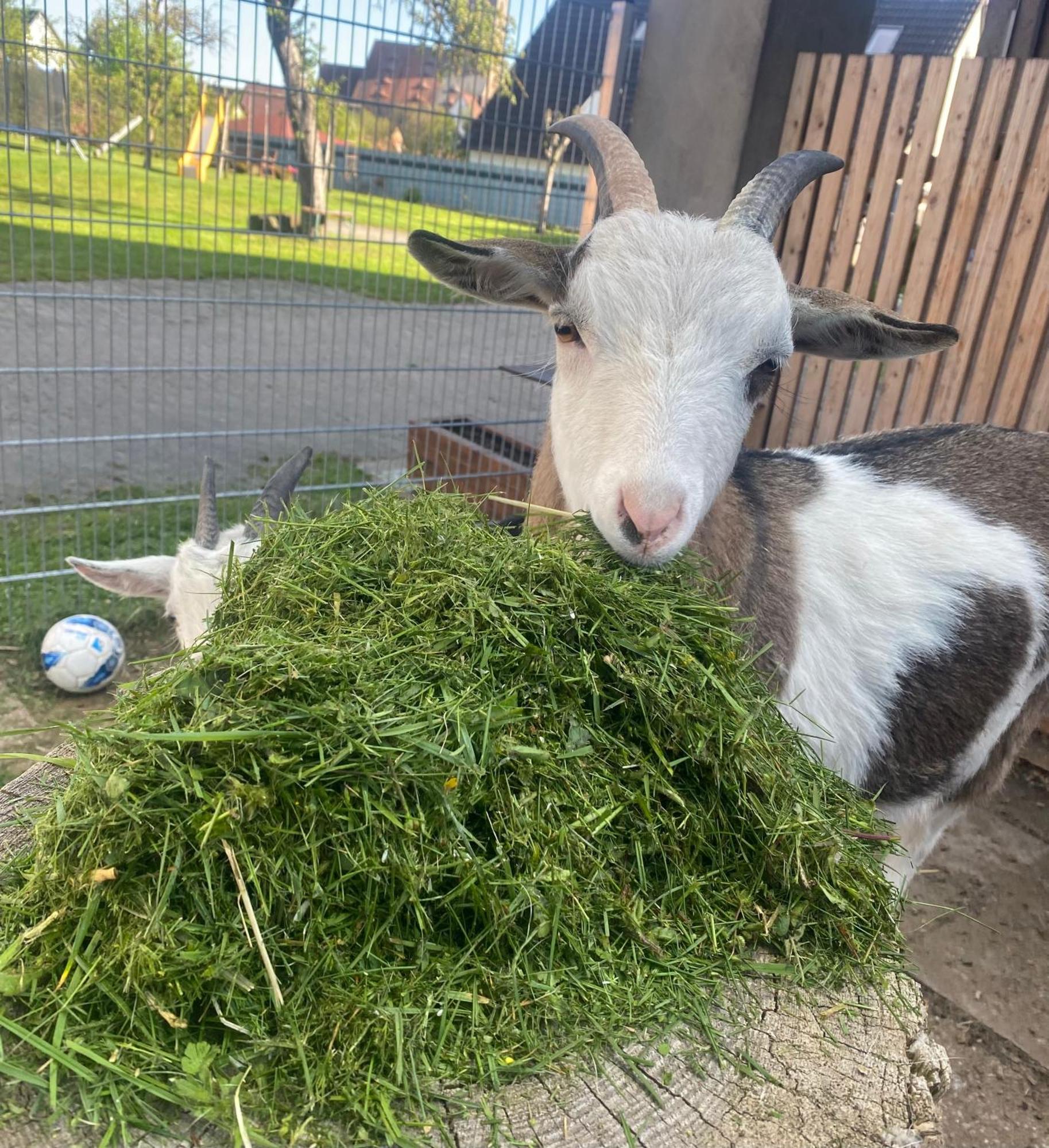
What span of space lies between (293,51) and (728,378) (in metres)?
4.27

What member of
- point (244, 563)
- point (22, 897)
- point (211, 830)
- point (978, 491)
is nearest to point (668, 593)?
point (244, 563)

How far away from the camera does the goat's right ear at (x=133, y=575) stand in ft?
13.0

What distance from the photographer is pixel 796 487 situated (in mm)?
3400

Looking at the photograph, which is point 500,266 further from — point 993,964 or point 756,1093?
point 993,964

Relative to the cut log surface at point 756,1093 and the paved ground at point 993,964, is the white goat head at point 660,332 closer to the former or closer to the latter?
the cut log surface at point 756,1093

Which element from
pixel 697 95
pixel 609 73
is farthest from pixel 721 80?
pixel 609 73

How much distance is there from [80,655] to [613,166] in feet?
12.0

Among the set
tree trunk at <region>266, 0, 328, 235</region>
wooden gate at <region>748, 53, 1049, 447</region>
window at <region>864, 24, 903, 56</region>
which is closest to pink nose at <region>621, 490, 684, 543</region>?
wooden gate at <region>748, 53, 1049, 447</region>

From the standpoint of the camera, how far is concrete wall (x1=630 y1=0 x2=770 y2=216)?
5.97 m

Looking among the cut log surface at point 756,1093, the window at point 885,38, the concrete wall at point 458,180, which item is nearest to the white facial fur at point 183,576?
the cut log surface at point 756,1093

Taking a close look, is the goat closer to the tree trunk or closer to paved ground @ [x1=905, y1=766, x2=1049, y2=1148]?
paved ground @ [x1=905, y1=766, x2=1049, y2=1148]

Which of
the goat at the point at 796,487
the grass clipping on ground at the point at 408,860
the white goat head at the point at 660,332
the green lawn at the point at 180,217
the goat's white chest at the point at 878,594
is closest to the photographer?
the grass clipping on ground at the point at 408,860

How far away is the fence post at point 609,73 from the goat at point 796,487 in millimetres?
3323

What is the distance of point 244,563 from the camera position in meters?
2.30
